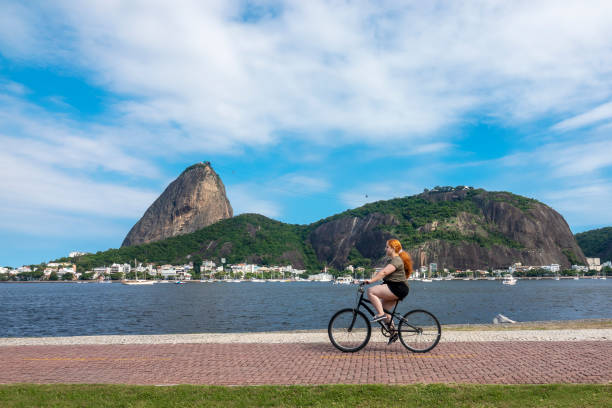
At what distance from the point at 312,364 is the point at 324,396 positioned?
2.55 m

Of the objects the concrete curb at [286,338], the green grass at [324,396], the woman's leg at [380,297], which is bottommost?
the green grass at [324,396]

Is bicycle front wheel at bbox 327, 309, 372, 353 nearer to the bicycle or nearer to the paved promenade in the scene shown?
the bicycle

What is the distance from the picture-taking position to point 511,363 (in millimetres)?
8797

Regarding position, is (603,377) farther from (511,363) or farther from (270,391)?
(270,391)

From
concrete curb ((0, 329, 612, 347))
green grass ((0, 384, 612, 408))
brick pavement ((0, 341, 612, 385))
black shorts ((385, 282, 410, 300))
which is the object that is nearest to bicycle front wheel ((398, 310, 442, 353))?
brick pavement ((0, 341, 612, 385))

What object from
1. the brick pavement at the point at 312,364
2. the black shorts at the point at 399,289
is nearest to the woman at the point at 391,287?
the black shorts at the point at 399,289

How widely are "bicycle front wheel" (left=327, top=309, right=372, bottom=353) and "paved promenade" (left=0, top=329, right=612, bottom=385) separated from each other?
24 centimetres

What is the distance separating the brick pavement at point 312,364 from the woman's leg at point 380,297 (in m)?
1.02

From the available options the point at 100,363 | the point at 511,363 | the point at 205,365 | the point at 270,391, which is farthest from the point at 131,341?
the point at 511,363

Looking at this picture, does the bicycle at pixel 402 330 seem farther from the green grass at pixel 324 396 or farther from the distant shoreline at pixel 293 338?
the green grass at pixel 324 396

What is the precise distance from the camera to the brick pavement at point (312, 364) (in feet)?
25.7

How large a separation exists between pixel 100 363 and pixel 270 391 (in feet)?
16.2

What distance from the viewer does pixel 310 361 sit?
9430 mm

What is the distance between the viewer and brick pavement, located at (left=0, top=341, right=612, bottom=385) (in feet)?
25.7
